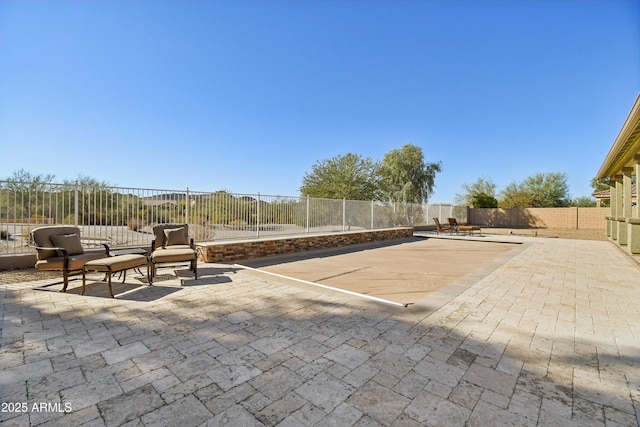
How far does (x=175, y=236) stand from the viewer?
5.86 m

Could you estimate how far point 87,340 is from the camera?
262cm

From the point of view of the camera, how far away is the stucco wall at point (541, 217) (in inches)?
864

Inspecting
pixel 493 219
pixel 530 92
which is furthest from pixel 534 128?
pixel 493 219

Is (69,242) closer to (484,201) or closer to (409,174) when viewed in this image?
(409,174)

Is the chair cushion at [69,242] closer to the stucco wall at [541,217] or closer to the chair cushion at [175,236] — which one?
the chair cushion at [175,236]

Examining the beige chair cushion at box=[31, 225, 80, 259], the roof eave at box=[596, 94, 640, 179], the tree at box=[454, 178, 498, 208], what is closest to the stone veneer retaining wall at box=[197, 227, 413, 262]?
the beige chair cushion at box=[31, 225, 80, 259]

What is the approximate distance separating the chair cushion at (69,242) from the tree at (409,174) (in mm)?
24705

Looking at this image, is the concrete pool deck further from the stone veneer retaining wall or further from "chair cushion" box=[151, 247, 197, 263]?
the stone veneer retaining wall

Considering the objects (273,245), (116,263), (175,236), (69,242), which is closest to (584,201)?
(273,245)

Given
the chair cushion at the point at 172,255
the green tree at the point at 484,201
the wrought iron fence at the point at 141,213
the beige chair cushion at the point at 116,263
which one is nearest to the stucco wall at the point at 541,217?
the green tree at the point at 484,201

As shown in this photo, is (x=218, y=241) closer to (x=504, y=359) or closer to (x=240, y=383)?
(x=240, y=383)

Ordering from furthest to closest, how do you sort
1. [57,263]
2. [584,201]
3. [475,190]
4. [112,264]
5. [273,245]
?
[475,190], [584,201], [273,245], [57,263], [112,264]

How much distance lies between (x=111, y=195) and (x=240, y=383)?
5978mm

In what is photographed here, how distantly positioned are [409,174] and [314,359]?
86.0 feet
